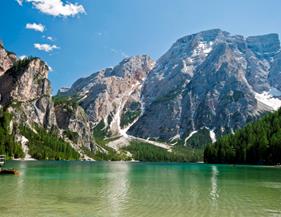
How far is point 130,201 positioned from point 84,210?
9089 millimetres

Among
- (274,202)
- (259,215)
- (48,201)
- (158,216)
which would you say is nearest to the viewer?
(158,216)

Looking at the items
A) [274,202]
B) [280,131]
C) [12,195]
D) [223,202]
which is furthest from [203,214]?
[280,131]

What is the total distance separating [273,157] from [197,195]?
145 metres

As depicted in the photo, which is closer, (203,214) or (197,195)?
(203,214)

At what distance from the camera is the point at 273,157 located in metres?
186

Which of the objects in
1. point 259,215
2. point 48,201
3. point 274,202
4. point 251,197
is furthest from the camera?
point 251,197

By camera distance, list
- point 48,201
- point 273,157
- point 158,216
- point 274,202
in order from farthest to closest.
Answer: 1. point 273,157
2. point 274,202
3. point 48,201
4. point 158,216

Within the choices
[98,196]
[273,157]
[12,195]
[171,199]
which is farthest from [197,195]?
[273,157]

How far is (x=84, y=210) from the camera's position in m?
37.2

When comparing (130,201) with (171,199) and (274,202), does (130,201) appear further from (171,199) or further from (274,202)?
(274,202)

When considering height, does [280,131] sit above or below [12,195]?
above

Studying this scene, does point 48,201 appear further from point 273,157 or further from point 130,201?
point 273,157

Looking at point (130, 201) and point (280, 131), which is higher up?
point (280, 131)

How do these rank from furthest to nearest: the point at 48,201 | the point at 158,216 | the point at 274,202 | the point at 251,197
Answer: the point at 251,197 → the point at 274,202 → the point at 48,201 → the point at 158,216
